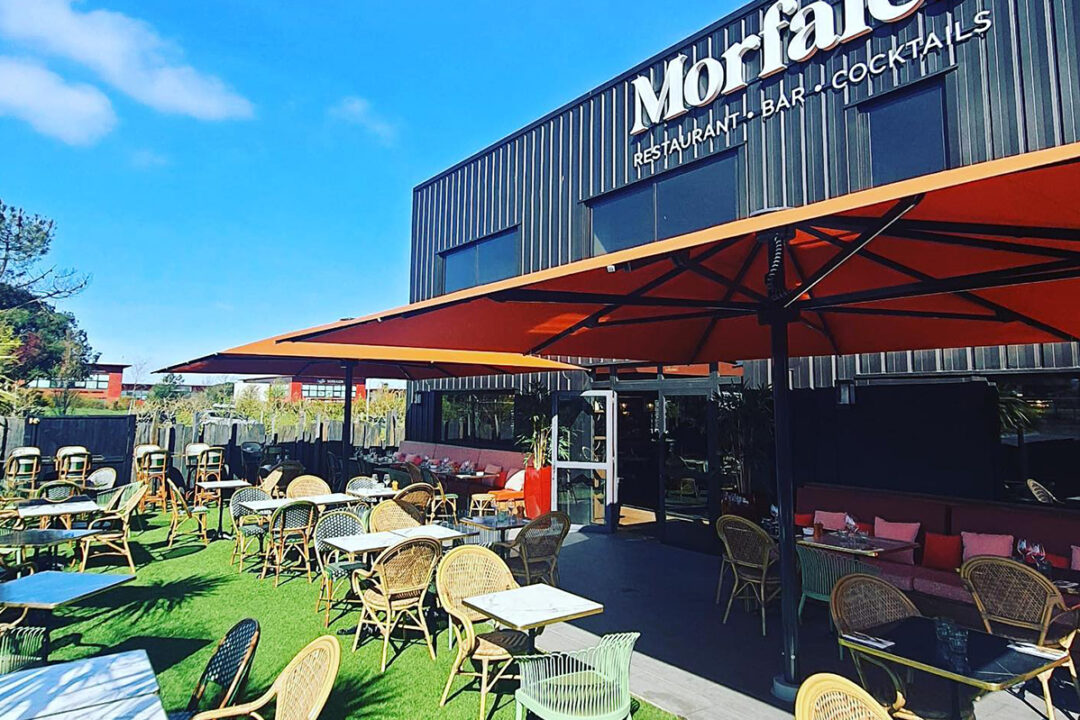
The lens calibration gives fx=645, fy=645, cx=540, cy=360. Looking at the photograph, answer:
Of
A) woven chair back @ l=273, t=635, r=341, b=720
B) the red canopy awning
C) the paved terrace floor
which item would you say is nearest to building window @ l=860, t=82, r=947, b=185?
the red canopy awning

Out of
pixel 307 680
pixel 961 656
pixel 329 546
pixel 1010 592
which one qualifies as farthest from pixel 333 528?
pixel 1010 592

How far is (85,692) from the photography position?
2604 millimetres

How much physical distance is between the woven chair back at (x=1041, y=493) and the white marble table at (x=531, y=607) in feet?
16.5

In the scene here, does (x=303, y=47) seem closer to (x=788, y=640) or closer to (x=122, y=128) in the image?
(x=122, y=128)

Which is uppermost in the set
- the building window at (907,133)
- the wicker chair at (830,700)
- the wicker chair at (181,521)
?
the building window at (907,133)

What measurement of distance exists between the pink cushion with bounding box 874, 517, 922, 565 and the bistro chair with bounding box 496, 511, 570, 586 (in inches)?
132

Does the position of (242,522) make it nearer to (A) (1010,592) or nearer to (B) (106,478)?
(B) (106,478)

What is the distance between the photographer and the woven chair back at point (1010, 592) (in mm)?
4125

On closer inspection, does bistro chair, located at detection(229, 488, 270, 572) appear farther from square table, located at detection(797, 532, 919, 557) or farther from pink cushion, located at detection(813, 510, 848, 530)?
pink cushion, located at detection(813, 510, 848, 530)

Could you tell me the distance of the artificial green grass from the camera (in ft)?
13.0

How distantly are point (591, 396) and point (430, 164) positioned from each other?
9.47m

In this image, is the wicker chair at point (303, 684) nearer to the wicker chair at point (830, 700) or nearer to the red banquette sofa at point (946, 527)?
the wicker chair at point (830, 700)

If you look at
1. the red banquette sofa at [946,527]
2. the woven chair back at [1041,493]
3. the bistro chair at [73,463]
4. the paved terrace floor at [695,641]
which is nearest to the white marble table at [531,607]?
the paved terrace floor at [695,641]

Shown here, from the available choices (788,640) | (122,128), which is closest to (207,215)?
(122,128)
